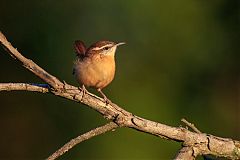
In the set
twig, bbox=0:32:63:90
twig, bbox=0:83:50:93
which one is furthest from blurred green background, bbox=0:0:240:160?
twig, bbox=0:32:63:90

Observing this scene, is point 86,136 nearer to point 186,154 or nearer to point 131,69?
point 186,154

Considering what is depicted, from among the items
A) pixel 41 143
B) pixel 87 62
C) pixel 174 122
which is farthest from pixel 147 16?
pixel 87 62

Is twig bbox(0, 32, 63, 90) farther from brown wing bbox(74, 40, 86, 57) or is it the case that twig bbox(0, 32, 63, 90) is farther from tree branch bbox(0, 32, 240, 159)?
brown wing bbox(74, 40, 86, 57)

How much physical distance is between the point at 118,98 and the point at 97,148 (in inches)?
27.7

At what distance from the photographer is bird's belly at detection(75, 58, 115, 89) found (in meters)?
4.62

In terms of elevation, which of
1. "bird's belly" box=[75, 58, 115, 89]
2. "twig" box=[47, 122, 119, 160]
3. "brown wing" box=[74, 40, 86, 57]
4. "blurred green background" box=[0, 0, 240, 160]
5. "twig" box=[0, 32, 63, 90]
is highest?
"blurred green background" box=[0, 0, 240, 160]

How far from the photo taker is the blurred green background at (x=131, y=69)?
8.31 meters

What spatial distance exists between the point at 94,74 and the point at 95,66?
118 millimetres

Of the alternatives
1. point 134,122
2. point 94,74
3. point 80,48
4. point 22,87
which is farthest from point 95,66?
point 22,87

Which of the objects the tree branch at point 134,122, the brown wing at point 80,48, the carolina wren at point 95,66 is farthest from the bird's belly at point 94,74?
the tree branch at point 134,122

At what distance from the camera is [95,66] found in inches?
188

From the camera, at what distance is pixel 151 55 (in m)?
8.84

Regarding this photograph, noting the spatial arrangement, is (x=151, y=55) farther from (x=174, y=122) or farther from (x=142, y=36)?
(x=174, y=122)

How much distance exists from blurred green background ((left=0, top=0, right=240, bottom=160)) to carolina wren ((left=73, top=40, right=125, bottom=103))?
10.4 feet
